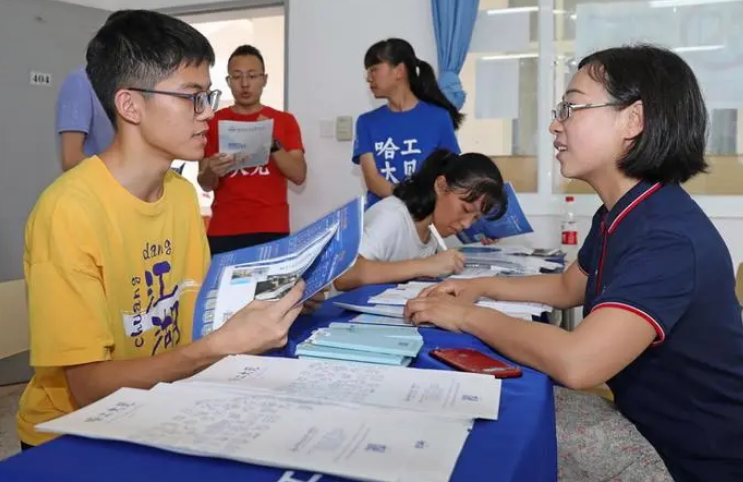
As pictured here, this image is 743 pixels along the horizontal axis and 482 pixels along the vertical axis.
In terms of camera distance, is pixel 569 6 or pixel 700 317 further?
pixel 569 6

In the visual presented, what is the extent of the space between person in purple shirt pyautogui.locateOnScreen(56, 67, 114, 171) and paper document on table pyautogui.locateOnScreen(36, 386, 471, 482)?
1.83 m

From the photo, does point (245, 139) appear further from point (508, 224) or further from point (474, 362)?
point (474, 362)

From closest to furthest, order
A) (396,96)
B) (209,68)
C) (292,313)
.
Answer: (292,313) < (209,68) < (396,96)

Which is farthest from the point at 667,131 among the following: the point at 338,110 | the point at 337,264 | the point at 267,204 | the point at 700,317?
the point at 338,110

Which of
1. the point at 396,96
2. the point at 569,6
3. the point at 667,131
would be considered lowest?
the point at 667,131

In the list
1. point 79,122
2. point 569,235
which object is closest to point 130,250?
point 79,122

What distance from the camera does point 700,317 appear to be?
1004 mm

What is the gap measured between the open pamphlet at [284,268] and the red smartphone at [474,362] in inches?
7.4

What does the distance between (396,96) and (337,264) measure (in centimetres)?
202

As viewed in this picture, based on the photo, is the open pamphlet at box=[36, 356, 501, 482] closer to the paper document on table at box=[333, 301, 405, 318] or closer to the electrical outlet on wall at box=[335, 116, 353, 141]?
the paper document on table at box=[333, 301, 405, 318]

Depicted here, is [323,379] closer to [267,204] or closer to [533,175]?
[267,204]

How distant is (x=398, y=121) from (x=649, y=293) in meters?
2.03

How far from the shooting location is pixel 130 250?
1084 millimetres

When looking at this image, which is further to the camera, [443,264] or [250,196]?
[250,196]
